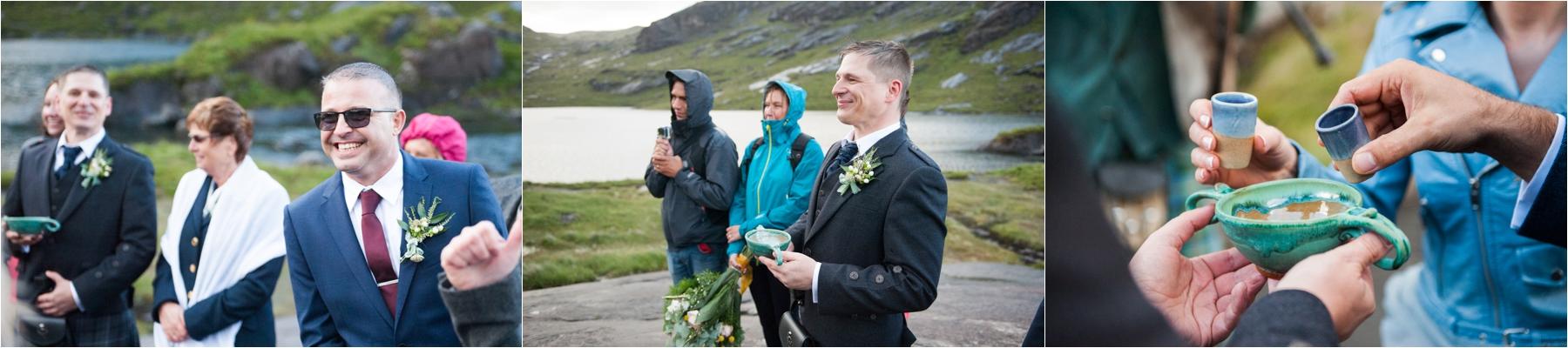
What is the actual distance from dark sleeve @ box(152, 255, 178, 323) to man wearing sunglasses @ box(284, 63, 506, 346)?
0.70 metres

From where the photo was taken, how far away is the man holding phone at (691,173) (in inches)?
194

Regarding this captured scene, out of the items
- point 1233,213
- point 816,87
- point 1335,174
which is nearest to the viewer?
point 1233,213

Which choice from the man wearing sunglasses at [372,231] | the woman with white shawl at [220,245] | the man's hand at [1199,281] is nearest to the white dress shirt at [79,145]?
the woman with white shawl at [220,245]

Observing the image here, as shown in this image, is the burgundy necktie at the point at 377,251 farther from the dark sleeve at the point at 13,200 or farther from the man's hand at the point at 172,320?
the dark sleeve at the point at 13,200

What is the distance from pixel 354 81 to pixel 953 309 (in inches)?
113

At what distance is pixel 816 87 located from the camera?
4898mm

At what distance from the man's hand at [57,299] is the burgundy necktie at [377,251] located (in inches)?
64.8

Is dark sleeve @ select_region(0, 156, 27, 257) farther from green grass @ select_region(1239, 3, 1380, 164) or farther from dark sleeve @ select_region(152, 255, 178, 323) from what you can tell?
green grass @ select_region(1239, 3, 1380, 164)

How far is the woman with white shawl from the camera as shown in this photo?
16.7 ft

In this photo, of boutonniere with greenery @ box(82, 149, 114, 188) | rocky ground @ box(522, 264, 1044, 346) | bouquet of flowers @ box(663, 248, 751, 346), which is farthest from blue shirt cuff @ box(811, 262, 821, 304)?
boutonniere with greenery @ box(82, 149, 114, 188)

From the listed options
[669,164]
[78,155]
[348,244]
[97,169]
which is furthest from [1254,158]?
[78,155]

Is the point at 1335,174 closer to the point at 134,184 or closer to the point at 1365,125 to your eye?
the point at 1365,125

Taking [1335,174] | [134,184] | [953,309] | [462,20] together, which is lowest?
[953,309]

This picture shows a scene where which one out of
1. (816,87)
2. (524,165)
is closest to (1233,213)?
(816,87)
